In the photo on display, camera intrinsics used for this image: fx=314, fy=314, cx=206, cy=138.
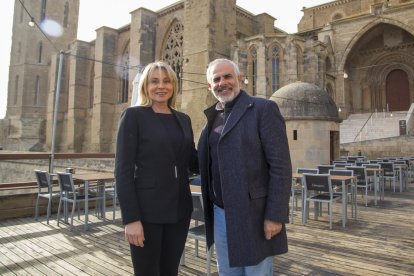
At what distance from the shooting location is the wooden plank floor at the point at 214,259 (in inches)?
131

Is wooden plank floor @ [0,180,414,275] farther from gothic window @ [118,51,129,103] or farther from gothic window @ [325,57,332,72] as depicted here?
gothic window @ [118,51,129,103]

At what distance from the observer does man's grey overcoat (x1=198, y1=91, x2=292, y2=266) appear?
64.9 inches

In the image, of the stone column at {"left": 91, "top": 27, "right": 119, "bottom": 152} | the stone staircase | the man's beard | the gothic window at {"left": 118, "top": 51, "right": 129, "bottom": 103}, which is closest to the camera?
the man's beard

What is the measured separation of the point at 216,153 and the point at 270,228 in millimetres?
500

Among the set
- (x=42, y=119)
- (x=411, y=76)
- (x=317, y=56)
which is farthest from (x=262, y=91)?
(x=42, y=119)

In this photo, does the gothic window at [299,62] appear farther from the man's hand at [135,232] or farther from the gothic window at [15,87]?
the gothic window at [15,87]

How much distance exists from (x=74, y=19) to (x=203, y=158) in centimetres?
4325

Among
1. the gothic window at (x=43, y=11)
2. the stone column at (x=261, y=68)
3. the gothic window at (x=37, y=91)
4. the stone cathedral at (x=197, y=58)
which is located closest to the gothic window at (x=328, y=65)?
the stone cathedral at (x=197, y=58)

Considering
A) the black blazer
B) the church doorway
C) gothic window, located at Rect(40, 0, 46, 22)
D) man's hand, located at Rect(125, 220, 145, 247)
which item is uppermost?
gothic window, located at Rect(40, 0, 46, 22)

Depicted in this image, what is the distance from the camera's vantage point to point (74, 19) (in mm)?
39031

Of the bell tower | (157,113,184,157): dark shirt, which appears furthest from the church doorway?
the bell tower

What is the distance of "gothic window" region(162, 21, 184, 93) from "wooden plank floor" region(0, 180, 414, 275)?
69.7 ft

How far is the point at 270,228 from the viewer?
165 centimetres

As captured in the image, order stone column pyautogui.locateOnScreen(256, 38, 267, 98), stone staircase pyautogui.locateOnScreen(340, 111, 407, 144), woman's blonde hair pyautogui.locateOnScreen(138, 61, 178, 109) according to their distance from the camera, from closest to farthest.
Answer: woman's blonde hair pyautogui.locateOnScreen(138, 61, 178, 109)
stone staircase pyautogui.locateOnScreen(340, 111, 407, 144)
stone column pyautogui.locateOnScreen(256, 38, 267, 98)
